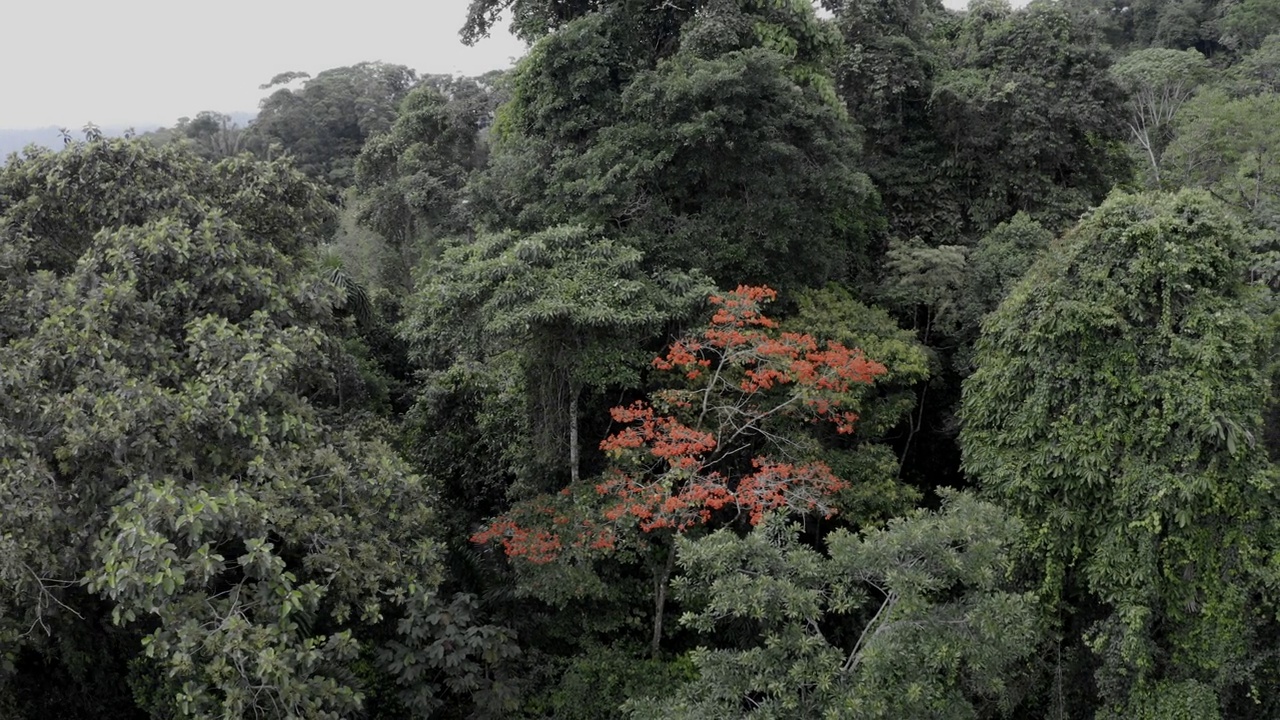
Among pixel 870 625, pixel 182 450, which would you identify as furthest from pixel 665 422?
pixel 182 450

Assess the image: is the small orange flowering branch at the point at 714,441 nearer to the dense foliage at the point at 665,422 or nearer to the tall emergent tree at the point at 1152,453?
the dense foliage at the point at 665,422

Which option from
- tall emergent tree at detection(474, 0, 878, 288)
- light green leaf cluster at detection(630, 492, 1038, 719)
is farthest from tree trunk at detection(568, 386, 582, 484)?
light green leaf cluster at detection(630, 492, 1038, 719)

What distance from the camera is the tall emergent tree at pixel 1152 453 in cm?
757

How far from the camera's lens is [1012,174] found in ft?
45.5

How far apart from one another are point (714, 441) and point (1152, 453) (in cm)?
421

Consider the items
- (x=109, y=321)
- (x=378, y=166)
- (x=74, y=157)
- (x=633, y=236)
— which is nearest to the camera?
(x=109, y=321)

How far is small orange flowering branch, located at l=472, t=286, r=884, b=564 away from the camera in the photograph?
848 cm

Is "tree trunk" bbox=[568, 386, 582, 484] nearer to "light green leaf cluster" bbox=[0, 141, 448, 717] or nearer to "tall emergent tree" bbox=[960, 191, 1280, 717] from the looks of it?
"light green leaf cluster" bbox=[0, 141, 448, 717]

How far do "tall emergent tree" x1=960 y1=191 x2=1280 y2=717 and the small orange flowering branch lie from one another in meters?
1.97

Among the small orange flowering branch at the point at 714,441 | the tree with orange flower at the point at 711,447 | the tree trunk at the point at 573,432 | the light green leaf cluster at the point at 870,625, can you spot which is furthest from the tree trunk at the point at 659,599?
the light green leaf cluster at the point at 870,625

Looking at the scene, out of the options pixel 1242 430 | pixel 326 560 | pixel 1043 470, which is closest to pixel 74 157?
pixel 326 560

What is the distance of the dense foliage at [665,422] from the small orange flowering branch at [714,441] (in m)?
0.06

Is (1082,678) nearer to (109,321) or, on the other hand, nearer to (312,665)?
(312,665)

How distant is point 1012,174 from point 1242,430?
7545 mm
